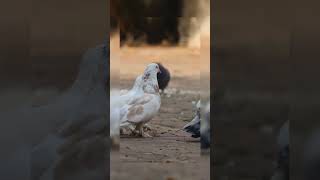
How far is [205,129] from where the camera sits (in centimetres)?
585

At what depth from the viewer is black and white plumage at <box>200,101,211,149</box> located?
5.85 meters

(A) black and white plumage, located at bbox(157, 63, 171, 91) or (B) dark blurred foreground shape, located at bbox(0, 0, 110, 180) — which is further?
(A) black and white plumage, located at bbox(157, 63, 171, 91)

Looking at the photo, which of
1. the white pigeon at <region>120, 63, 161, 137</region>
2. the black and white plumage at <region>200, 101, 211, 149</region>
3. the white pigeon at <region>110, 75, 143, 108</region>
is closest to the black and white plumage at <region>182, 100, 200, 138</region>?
the black and white plumage at <region>200, 101, 211, 149</region>

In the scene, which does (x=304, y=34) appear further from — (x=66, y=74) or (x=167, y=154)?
(x=66, y=74)

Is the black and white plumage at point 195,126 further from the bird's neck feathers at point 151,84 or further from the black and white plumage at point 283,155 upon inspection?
the black and white plumage at point 283,155

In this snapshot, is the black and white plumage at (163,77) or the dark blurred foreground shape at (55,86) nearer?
the dark blurred foreground shape at (55,86)

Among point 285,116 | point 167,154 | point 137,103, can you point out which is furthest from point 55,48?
point 285,116

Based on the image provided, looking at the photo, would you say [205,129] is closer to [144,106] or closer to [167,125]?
[167,125]

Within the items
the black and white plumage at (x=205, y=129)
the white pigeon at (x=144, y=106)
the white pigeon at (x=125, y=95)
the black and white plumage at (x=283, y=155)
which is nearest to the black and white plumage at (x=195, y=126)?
the black and white plumage at (x=205, y=129)

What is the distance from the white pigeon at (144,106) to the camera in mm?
5875

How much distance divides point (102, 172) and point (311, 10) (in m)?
1.90

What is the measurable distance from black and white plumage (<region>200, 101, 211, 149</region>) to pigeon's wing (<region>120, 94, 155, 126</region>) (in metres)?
0.39

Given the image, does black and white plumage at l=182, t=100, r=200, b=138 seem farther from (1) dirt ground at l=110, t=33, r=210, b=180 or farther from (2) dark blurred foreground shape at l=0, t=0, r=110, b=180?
(2) dark blurred foreground shape at l=0, t=0, r=110, b=180

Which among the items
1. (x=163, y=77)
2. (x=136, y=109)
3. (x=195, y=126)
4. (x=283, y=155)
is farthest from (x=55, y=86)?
(x=283, y=155)
